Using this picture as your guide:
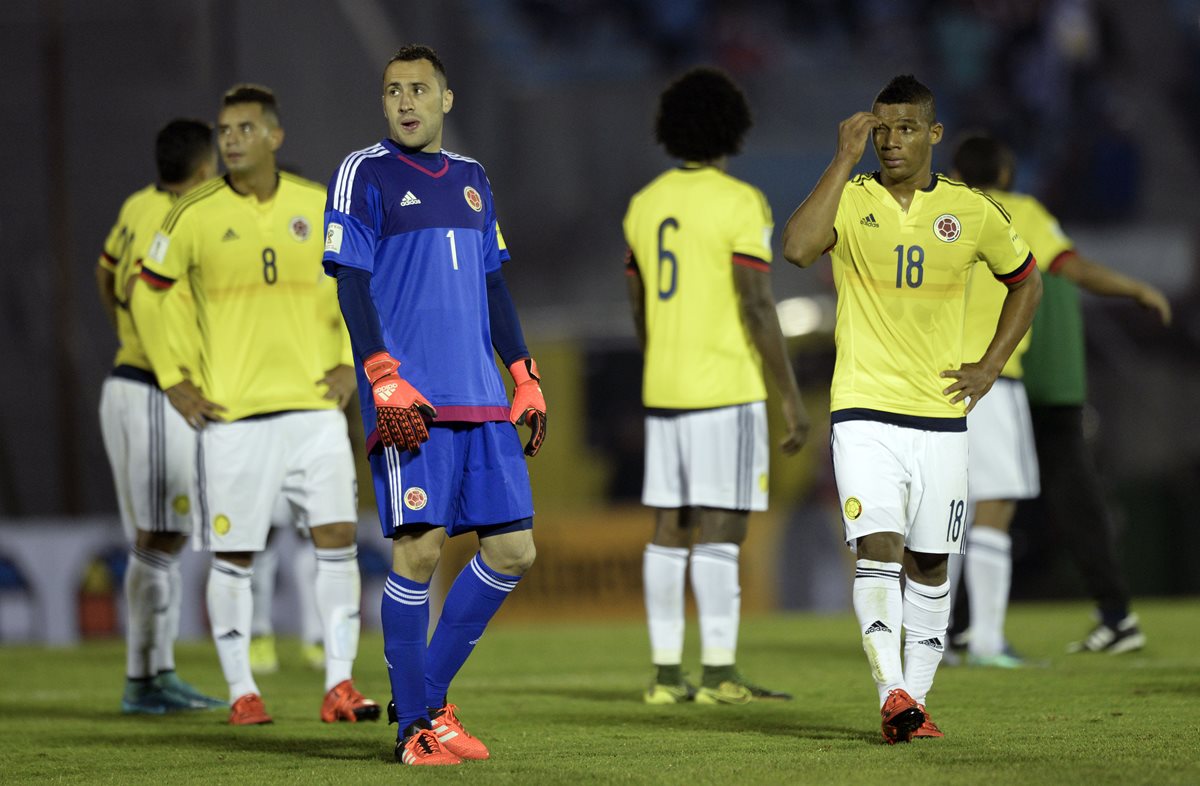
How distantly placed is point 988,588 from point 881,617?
288 centimetres

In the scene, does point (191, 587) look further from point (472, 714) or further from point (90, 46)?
point (472, 714)

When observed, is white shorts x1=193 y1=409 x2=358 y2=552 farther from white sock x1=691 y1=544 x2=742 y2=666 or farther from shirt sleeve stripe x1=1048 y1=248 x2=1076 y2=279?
shirt sleeve stripe x1=1048 y1=248 x2=1076 y2=279

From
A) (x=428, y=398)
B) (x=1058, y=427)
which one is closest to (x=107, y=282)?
(x=428, y=398)

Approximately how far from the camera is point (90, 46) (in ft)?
44.1

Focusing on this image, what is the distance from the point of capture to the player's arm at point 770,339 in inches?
259

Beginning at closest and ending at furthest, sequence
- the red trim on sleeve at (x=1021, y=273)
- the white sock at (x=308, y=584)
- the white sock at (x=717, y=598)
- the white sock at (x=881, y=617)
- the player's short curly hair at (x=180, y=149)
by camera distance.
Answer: the white sock at (x=881, y=617), the red trim on sleeve at (x=1021, y=273), the white sock at (x=717, y=598), the player's short curly hair at (x=180, y=149), the white sock at (x=308, y=584)

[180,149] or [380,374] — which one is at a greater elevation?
[180,149]

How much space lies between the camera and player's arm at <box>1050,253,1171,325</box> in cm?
769

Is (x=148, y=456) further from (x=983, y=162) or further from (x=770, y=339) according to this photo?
(x=983, y=162)

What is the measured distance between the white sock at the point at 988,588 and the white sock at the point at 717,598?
Answer: 5.50ft

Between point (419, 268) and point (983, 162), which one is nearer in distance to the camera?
point (419, 268)

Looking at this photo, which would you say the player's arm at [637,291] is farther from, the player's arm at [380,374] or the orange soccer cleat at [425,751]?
the orange soccer cleat at [425,751]

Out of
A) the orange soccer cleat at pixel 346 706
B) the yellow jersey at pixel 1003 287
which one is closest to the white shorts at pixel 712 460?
the yellow jersey at pixel 1003 287

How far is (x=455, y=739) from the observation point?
Result: 4.98 m
